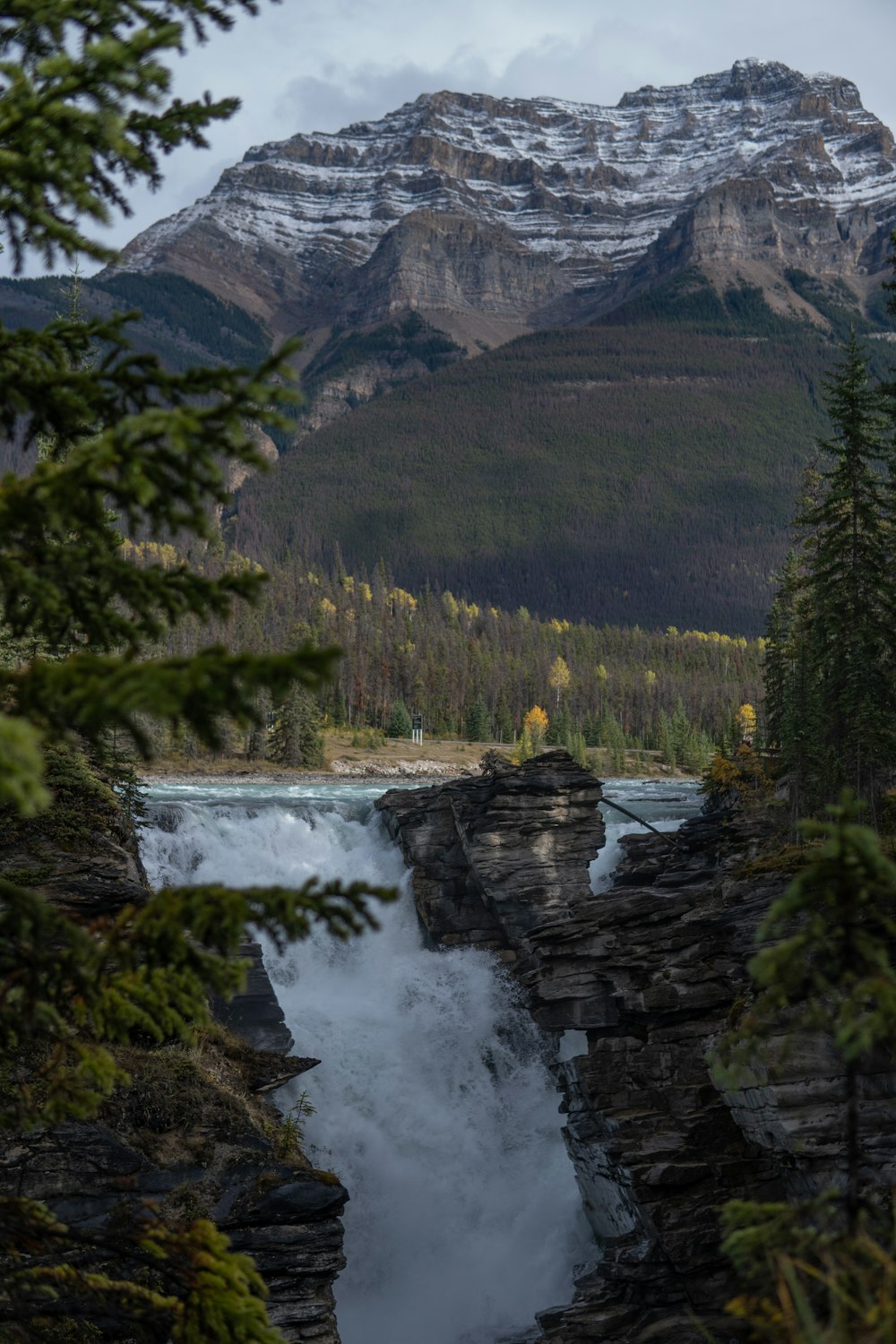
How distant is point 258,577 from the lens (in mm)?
6973

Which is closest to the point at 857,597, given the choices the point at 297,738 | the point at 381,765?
the point at 297,738

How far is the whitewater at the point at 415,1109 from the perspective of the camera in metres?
25.4

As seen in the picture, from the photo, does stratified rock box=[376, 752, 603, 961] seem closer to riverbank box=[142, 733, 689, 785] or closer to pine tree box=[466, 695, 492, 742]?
riverbank box=[142, 733, 689, 785]

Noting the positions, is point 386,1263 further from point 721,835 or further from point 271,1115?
point 721,835

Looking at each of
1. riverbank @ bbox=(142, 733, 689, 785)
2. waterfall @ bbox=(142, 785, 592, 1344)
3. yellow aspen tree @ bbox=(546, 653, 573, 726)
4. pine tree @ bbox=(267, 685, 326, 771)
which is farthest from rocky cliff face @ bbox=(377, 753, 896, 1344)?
yellow aspen tree @ bbox=(546, 653, 573, 726)

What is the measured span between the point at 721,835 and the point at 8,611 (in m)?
39.5

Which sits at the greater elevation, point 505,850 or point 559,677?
point 559,677

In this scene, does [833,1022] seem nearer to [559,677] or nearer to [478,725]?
[478,725]

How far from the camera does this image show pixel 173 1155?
16.9 m

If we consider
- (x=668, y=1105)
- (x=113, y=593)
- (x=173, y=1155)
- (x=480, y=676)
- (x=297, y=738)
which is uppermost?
(x=113, y=593)

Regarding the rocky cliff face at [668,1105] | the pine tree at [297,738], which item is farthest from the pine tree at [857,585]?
the pine tree at [297,738]

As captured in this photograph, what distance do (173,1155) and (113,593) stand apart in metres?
12.6

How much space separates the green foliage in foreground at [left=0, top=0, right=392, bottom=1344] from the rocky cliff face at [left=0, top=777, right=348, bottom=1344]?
7709 millimetres

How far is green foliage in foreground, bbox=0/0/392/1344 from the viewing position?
6.45m
